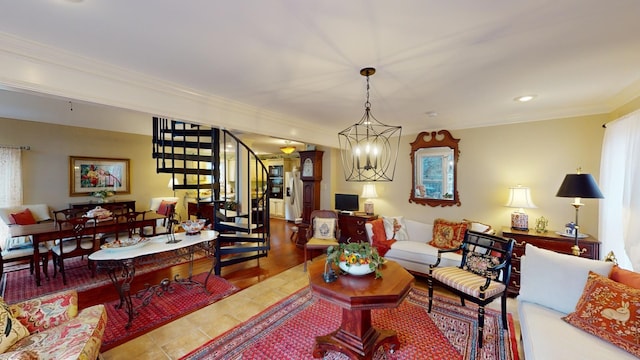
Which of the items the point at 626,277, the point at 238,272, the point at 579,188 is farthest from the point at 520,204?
the point at 238,272

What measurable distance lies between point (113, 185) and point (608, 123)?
9280mm

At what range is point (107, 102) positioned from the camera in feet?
7.55

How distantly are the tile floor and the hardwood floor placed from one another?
1.13ft

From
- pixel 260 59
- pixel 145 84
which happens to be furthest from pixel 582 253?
pixel 145 84

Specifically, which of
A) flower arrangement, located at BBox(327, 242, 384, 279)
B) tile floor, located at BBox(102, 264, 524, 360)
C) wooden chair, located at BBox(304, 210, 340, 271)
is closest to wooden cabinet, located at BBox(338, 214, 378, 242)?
wooden chair, located at BBox(304, 210, 340, 271)

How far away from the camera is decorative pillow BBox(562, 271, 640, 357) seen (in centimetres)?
152

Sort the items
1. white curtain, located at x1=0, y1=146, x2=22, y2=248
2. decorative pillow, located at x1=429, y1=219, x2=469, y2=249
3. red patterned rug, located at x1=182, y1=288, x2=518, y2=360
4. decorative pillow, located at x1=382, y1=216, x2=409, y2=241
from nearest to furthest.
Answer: red patterned rug, located at x1=182, y1=288, x2=518, y2=360
decorative pillow, located at x1=429, y1=219, x2=469, y2=249
decorative pillow, located at x1=382, y1=216, x2=409, y2=241
white curtain, located at x1=0, y1=146, x2=22, y2=248

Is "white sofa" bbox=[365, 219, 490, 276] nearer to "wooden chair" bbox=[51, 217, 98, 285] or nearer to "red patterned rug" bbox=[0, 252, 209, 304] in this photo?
"red patterned rug" bbox=[0, 252, 209, 304]

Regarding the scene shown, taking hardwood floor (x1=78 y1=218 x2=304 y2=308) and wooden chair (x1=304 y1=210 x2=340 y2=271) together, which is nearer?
hardwood floor (x1=78 y1=218 x2=304 y2=308)

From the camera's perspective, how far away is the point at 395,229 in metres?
4.32

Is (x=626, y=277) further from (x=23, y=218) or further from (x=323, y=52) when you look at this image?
(x=23, y=218)

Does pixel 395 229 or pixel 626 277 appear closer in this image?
pixel 626 277

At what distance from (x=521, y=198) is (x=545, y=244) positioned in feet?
2.17

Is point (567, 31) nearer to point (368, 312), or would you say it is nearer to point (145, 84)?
point (368, 312)
